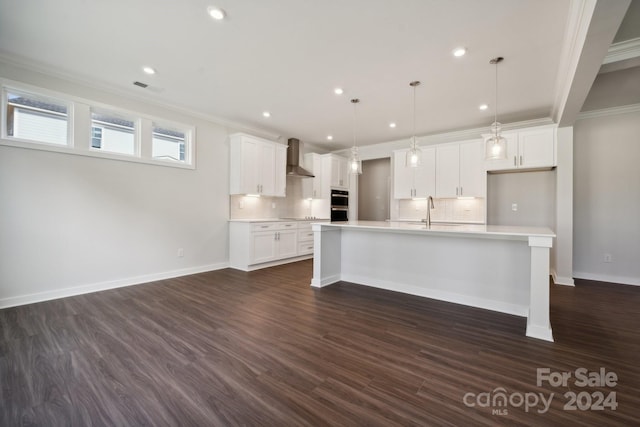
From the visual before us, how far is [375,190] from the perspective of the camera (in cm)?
812

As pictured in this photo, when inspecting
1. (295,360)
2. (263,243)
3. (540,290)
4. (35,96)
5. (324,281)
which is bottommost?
(295,360)

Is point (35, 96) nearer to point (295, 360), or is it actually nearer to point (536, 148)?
point (295, 360)

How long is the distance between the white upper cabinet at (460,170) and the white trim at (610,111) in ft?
5.01

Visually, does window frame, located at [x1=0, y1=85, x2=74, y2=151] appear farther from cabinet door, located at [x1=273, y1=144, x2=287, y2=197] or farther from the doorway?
the doorway

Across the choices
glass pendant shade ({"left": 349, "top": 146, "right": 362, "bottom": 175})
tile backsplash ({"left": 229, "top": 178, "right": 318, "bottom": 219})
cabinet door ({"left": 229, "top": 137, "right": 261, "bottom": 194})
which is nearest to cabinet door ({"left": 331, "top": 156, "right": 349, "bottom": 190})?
tile backsplash ({"left": 229, "top": 178, "right": 318, "bottom": 219})

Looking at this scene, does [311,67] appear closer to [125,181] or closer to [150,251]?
[125,181]

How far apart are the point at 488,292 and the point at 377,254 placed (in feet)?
4.57

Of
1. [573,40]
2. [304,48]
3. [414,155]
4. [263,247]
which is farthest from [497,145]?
[263,247]

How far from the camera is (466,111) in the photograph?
4.48 meters

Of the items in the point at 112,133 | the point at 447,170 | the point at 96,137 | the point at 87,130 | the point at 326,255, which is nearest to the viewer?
the point at 87,130

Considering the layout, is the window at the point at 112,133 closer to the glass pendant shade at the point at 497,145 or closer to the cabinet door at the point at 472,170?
the glass pendant shade at the point at 497,145

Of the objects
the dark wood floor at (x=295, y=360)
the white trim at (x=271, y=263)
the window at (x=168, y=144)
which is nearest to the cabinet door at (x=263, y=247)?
the white trim at (x=271, y=263)

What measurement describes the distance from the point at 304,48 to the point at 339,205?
14.8 ft

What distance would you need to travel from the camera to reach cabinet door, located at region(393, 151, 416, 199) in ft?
A: 19.1
